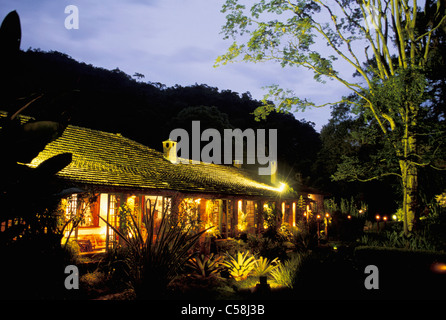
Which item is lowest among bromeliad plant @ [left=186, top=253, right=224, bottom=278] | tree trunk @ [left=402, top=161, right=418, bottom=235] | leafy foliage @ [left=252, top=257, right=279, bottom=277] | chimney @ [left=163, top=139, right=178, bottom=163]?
leafy foliage @ [left=252, top=257, right=279, bottom=277]

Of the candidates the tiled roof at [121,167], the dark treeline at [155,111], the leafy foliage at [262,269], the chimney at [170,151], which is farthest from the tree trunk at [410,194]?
the dark treeline at [155,111]

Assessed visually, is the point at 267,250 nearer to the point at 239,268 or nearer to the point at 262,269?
the point at 262,269

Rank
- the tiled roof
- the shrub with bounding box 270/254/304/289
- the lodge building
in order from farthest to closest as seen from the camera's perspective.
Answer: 1. the tiled roof
2. the lodge building
3. the shrub with bounding box 270/254/304/289

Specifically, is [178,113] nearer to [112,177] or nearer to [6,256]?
[112,177]

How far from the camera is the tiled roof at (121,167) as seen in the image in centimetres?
1109

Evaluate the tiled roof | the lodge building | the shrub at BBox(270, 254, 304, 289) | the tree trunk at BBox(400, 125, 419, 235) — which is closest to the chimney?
the lodge building

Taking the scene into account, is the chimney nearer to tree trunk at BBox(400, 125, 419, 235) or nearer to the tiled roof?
the tiled roof

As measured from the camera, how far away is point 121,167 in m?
13.6

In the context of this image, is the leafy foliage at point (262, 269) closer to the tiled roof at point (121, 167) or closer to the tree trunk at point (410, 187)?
the tiled roof at point (121, 167)

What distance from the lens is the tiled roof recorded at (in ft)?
36.4

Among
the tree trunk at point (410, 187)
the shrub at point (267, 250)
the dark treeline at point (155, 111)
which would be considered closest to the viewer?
the shrub at point (267, 250)

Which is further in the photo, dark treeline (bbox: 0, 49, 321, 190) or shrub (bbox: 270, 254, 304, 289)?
dark treeline (bbox: 0, 49, 321, 190)

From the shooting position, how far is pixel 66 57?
40875mm
